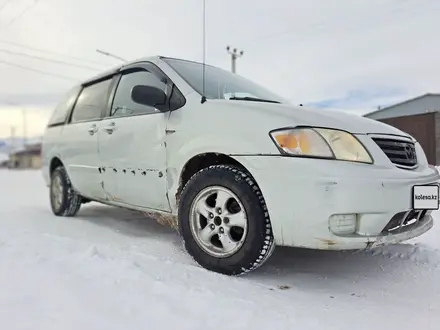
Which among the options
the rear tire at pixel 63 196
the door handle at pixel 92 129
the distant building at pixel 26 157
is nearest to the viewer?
the door handle at pixel 92 129

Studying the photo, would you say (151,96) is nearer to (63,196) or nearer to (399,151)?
(399,151)

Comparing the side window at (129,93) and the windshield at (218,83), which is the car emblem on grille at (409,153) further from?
the side window at (129,93)

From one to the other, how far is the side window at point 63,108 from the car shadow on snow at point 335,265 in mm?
1963

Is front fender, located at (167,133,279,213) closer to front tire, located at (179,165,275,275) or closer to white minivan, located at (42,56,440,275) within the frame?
white minivan, located at (42,56,440,275)

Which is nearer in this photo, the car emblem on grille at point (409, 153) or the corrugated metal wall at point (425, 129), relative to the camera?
the car emblem on grille at point (409, 153)

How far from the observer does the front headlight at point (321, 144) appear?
2326 millimetres

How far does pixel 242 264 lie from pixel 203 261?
0.32m

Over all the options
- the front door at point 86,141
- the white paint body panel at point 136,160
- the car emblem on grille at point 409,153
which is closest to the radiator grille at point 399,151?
the car emblem on grille at point 409,153

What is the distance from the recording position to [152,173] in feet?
10.3

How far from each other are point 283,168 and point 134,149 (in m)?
1.47

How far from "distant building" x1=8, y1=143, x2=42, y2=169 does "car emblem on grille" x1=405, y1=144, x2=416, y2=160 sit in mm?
56846

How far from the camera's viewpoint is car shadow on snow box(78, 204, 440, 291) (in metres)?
2.66

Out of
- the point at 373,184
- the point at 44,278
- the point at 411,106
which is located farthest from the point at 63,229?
the point at 411,106

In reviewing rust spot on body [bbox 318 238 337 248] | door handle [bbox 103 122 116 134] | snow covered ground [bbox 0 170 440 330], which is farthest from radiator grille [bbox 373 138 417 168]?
door handle [bbox 103 122 116 134]
